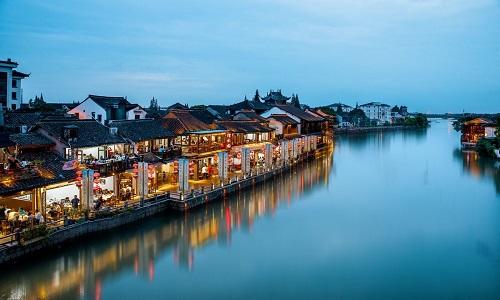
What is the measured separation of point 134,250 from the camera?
16.7 meters

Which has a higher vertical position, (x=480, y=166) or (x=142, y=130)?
(x=142, y=130)

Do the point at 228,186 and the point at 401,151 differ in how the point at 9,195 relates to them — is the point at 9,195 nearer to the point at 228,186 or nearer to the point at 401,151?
the point at 228,186

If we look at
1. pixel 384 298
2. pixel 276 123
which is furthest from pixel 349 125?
pixel 384 298

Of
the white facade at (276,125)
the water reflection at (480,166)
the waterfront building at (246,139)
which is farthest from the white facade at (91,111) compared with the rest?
the water reflection at (480,166)

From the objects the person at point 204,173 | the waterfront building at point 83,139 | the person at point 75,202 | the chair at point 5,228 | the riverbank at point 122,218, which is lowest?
the riverbank at point 122,218

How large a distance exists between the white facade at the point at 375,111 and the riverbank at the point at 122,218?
370ft

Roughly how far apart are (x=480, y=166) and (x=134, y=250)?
3424cm

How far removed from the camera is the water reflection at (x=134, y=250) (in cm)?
1312

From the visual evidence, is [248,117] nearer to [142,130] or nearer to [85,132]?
[142,130]

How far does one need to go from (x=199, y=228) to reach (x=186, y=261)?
12.2 feet

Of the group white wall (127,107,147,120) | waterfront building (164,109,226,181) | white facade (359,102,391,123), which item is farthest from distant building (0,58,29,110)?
white facade (359,102,391,123)

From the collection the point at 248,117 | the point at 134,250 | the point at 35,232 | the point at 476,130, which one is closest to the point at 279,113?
the point at 248,117

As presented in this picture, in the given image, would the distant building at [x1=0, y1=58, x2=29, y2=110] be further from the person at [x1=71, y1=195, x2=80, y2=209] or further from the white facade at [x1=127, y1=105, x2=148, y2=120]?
the person at [x1=71, y1=195, x2=80, y2=209]

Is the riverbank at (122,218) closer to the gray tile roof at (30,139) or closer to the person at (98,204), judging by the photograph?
the person at (98,204)
